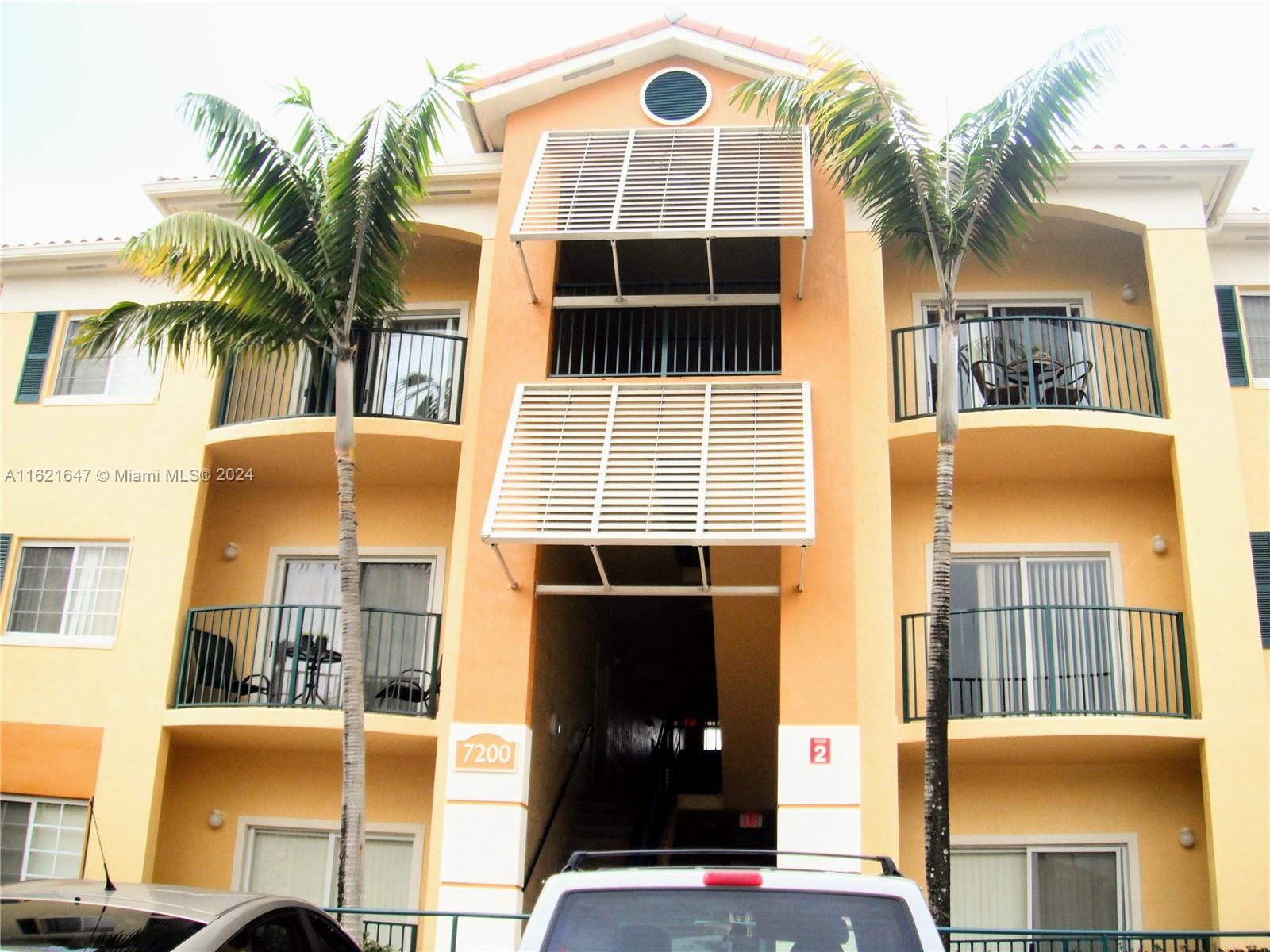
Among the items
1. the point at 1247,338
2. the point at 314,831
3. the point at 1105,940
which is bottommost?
the point at 1105,940

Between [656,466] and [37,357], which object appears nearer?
[656,466]

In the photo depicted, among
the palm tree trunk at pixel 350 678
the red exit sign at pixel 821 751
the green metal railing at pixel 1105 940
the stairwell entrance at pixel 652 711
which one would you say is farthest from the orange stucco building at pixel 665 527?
the palm tree trunk at pixel 350 678

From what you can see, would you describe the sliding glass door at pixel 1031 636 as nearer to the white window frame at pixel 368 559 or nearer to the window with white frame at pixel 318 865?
the white window frame at pixel 368 559

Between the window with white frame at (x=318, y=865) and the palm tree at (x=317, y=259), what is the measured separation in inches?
83.5

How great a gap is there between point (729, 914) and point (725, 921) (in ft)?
0.11

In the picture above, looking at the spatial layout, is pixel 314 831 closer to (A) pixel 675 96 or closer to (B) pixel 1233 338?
(A) pixel 675 96

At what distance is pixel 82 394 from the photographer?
1731 centimetres

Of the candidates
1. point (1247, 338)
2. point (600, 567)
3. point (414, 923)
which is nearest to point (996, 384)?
point (1247, 338)

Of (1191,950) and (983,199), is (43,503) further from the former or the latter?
(1191,950)

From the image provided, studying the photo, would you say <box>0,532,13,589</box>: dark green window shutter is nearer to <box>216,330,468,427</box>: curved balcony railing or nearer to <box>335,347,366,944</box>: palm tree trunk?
<box>216,330,468,427</box>: curved balcony railing

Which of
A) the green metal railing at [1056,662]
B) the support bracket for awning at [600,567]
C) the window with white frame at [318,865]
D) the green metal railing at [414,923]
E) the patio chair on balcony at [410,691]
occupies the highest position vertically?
the support bracket for awning at [600,567]

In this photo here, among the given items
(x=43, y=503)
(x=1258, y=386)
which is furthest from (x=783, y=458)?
(x=43, y=503)

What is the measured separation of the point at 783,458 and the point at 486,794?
4705 mm

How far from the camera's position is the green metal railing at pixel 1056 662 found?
534 inches
